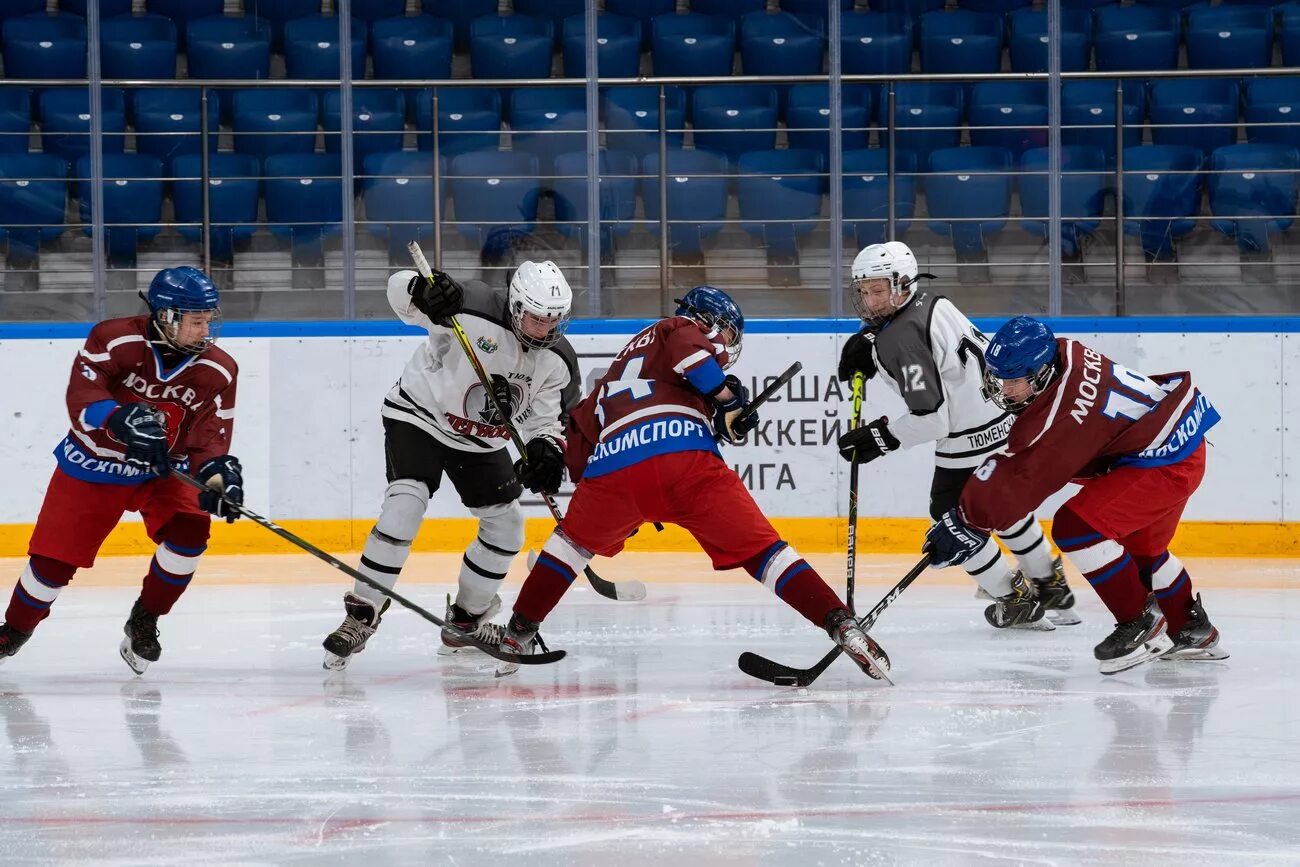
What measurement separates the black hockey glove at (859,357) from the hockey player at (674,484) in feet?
2.81

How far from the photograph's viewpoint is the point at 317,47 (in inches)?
268

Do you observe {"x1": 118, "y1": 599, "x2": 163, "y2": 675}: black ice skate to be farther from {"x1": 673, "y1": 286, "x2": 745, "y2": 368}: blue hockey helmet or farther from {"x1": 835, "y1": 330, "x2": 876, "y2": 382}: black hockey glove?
{"x1": 835, "y1": 330, "x2": 876, "y2": 382}: black hockey glove

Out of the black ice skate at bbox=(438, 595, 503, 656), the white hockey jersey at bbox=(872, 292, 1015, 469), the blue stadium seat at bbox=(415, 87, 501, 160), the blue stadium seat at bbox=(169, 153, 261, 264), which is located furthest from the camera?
the blue stadium seat at bbox=(415, 87, 501, 160)

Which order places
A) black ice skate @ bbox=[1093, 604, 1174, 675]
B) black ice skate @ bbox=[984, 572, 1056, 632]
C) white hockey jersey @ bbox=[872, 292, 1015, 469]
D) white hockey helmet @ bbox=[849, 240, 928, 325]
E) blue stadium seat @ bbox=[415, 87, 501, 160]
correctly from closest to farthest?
black ice skate @ bbox=[1093, 604, 1174, 675] → white hockey jersey @ bbox=[872, 292, 1015, 469] → white hockey helmet @ bbox=[849, 240, 928, 325] → black ice skate @ bbox=[984, 572, 1056, 632] → blue stadium seat @ bbox=[415, 87, 501, 160]

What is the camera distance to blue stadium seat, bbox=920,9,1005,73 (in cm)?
673

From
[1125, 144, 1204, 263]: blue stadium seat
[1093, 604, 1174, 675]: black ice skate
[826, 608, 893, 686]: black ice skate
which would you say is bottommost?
[1093, 604, 1174, 675]: black ice skate

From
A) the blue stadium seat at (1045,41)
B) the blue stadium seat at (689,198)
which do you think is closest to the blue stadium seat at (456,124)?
the blue stadium seat at (689,198)

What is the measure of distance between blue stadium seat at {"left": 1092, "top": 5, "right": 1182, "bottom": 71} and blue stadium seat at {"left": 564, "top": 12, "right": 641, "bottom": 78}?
80.1 inches

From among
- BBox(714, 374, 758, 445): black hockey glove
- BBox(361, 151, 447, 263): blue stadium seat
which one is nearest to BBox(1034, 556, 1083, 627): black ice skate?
BBox(714, 374, 758, 445): black hockey glove

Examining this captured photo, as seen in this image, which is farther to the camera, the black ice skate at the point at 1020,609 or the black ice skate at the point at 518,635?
the black ice skate at the point at 1020,609

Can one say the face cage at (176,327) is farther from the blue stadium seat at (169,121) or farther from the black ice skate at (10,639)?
the blue stadium seat at (169,121)

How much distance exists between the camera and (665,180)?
21.7 ft

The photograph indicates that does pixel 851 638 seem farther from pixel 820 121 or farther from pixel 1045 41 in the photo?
pixel 1045 41

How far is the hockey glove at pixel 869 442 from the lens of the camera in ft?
12.7
